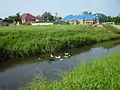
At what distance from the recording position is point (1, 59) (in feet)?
65.6

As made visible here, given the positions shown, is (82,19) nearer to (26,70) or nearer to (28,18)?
(28,18)

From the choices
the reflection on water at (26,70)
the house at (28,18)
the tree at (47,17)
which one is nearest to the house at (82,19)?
the tree at (47,17)

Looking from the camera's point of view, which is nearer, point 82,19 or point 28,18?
point 28,18

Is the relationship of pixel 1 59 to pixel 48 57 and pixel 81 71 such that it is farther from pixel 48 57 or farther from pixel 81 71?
pixel 81 71

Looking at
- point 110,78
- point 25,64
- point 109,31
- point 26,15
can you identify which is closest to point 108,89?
point 110,78

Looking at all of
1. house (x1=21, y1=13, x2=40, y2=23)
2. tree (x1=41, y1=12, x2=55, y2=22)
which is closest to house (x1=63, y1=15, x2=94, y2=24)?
tree (x1=41, y1=12, x2=55, y2=22)

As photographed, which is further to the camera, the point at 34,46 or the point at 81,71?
the point at 34,46

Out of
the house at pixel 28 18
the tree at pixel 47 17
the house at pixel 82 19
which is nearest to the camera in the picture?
the house at pixel 28 18

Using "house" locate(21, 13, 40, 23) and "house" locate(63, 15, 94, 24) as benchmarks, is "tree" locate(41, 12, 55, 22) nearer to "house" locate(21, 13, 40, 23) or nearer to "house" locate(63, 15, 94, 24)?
"house" locate(21, 13, 40, 23)

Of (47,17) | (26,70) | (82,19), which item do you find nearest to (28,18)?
(47,17)

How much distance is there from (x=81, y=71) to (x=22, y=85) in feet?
11.6

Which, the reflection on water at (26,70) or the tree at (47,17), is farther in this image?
the tree at (47,17)

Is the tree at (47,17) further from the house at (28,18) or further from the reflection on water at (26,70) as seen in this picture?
the reflection on water at (26,70)

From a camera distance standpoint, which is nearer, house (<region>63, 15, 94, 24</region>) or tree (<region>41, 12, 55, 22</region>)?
tree (<region>41, 12, 55, 22</region>)
